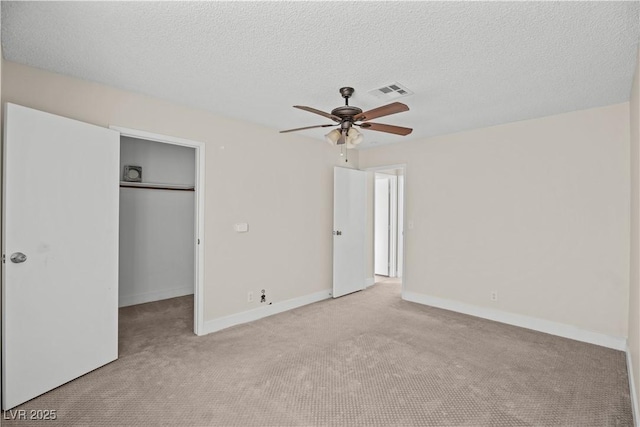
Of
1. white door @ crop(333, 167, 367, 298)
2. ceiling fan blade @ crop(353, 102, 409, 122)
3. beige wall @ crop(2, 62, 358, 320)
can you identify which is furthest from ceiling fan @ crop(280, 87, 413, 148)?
white door @ crop(333, 167, 367, 298)

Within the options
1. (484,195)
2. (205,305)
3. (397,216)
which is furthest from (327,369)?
(397,216)

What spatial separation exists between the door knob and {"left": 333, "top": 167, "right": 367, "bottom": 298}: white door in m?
3.43

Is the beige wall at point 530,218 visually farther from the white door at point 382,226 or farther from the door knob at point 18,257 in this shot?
the door knob at point 18,257

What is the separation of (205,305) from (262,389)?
1381 mm

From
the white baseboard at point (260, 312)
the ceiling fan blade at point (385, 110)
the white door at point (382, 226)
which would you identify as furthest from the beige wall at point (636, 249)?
the white door at point (382, 226)

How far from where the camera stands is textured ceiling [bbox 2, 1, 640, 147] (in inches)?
68.4

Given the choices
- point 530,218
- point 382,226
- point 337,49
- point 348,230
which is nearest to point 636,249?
point 530,218

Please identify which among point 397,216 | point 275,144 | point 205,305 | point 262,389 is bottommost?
point 262,389

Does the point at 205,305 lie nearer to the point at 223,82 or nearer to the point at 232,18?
the point at 223,82

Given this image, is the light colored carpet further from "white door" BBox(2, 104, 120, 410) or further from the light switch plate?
the light switch plate

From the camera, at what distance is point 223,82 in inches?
106

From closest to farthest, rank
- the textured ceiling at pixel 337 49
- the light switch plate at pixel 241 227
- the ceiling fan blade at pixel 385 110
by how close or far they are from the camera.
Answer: the textured ceiling at pixel 337 49, the ceiling fan blade at pixel 385 110, the light switch plate at pixel 241 227

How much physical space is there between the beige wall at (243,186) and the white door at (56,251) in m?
0.34

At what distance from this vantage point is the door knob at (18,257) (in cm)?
216
